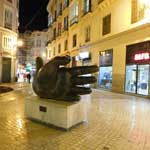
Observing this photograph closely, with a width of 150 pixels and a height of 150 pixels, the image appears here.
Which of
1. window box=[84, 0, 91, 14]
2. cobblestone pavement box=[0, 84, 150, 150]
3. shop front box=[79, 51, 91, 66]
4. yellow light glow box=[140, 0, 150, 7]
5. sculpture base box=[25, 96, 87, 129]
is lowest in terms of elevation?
cobblestone pavement box=[0, 84, 150, 150]

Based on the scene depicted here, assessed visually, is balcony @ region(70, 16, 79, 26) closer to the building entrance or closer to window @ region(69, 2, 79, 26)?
window @ region(69, 2, 79, 26)

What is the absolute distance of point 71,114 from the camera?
22.1ft

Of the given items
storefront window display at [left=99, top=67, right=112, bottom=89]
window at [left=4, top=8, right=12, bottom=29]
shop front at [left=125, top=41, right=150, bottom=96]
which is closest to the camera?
shop front at [left=125, top=41, right=150, bottom=96]

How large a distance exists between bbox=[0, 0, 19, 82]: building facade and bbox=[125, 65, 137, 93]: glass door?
51.4 feet

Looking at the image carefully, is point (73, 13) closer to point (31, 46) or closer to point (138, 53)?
point (138, 53)

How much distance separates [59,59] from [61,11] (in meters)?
29.6

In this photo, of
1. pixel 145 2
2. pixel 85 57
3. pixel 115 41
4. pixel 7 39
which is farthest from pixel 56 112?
pixel 7 39

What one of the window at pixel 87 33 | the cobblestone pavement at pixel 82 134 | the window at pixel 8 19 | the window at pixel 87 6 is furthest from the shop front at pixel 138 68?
the window at pixel 8 19

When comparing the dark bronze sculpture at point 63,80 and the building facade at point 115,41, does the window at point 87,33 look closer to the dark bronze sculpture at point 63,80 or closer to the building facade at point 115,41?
the building facade at point 115,41

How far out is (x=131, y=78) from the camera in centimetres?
1652

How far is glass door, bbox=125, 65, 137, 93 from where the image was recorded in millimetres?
16141

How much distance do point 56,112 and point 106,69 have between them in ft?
45.8

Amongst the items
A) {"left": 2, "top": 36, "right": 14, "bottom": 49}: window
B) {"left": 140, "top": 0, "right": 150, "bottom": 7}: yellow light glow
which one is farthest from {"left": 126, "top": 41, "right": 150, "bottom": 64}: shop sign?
{"left": 2, "top": 36, "right": 14, "bottom": 49}: window

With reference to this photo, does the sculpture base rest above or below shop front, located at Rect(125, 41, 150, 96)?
below
